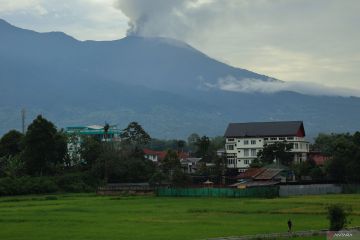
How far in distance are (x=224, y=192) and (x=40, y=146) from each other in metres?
27.2

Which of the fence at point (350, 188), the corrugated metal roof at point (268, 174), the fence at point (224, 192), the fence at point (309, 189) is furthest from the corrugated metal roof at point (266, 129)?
the fence at point (224, 192)

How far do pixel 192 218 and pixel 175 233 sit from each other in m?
9.39

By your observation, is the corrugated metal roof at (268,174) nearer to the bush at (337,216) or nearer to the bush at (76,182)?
the bush at (76,182)

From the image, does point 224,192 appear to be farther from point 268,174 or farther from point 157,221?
point 157,221

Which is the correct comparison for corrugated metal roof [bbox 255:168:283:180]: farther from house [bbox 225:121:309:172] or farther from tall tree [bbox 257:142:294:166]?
house [bbox 225:121:309:172]

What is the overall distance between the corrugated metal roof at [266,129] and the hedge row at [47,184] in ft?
115

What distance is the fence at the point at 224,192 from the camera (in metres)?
69.6

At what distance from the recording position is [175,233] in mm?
32969

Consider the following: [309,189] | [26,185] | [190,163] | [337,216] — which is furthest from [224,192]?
[190,163]

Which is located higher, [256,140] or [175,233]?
[256,140]

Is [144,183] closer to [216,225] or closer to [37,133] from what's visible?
[37,133]

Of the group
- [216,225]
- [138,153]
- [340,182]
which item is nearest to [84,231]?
[216,225]

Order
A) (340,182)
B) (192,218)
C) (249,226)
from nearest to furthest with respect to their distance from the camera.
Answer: (249,226) < (192,218) < (340,182)

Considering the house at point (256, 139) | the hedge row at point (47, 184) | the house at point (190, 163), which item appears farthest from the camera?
the house at point (190, 163)
